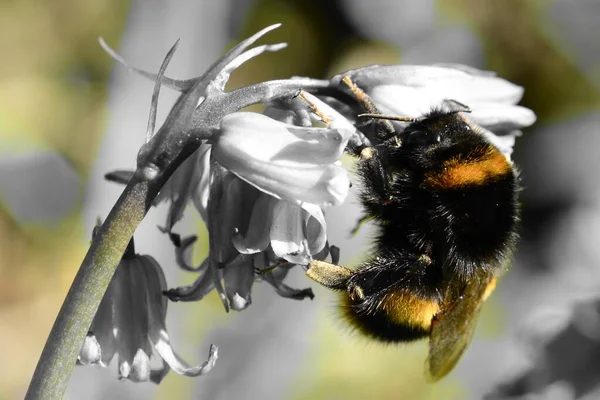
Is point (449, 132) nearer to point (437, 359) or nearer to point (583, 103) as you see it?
point (437, 359)

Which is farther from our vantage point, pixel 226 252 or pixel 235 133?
pixel 226 252

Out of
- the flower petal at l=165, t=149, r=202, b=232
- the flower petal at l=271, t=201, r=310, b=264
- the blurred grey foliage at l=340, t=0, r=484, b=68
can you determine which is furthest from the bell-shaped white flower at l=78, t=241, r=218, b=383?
the blurred grey foliage at l=340, t=0, r=484, b=68

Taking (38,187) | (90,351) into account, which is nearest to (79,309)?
(90,351)

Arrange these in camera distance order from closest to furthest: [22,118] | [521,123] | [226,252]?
[226,252] < [521,123] < [22,118]

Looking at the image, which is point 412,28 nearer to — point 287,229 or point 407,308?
point 407,308

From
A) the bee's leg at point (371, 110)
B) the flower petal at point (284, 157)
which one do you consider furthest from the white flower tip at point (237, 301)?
the bee's leg at point (371, 110)

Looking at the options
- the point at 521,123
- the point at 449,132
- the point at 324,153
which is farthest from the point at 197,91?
the point at 521,123

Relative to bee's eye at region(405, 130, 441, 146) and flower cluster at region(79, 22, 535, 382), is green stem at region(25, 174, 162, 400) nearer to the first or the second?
flower cluster at region(79, 22, 535, 382)

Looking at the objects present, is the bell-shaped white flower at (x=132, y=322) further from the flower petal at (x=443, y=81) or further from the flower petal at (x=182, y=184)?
the flower petal at (x=443, y=81)
